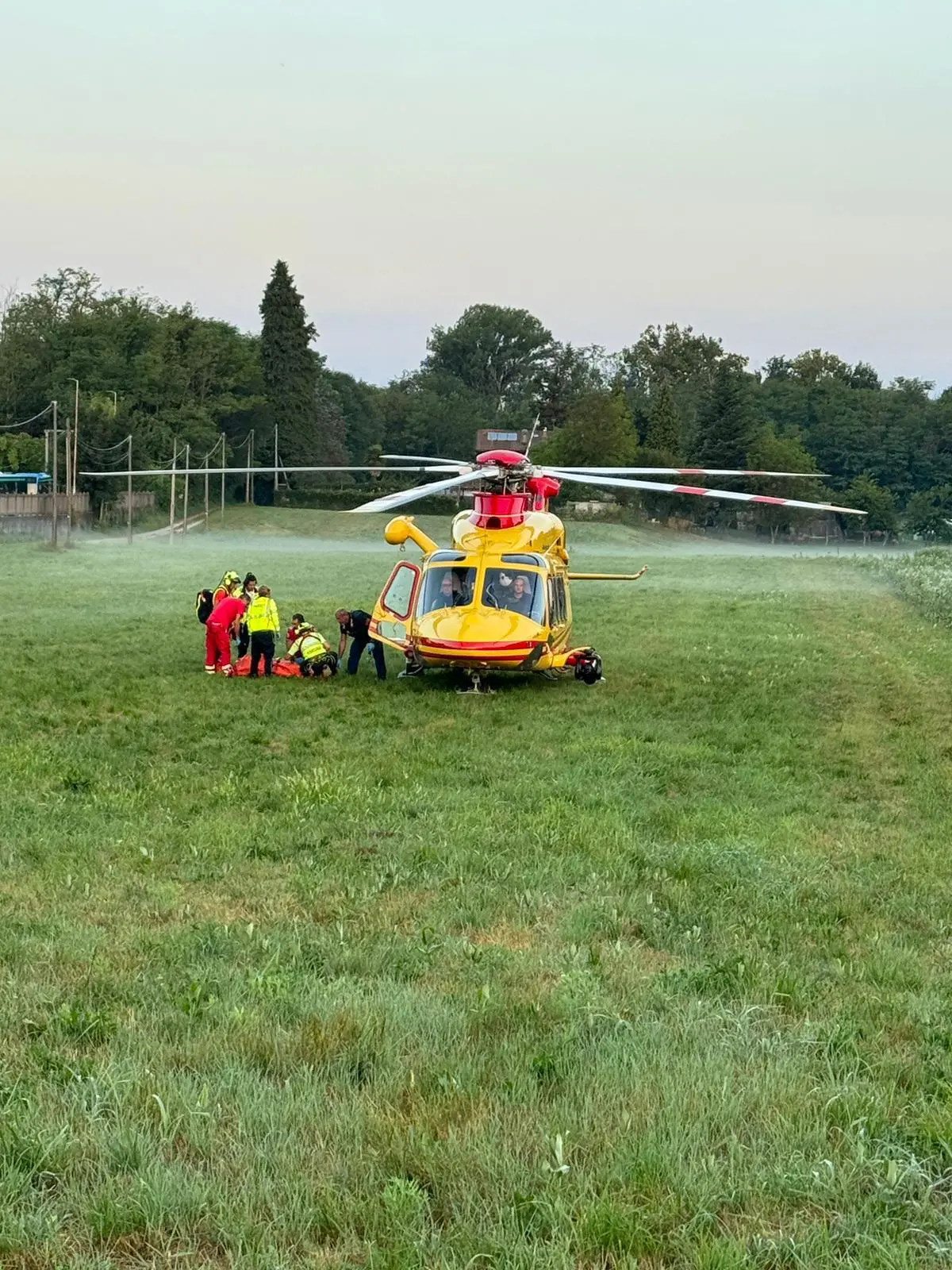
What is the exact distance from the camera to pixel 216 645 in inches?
696

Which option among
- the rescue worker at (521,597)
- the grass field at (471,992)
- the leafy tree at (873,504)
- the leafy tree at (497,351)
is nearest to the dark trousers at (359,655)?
the rescue worker at (521,597)

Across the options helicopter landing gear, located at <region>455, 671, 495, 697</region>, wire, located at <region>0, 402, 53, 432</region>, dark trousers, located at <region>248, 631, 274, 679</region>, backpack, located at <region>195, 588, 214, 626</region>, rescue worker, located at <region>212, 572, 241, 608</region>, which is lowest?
helicopter landing gear, located at <region>455, 671, 495, 697</region>

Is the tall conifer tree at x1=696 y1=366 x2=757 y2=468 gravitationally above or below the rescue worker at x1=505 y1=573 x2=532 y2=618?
above

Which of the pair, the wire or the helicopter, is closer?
the helicopter

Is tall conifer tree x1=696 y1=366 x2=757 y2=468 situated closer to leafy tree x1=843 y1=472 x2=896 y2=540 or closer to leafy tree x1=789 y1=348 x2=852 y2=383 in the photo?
leafy tree x1=843 y1=472 x2=896 y2=540

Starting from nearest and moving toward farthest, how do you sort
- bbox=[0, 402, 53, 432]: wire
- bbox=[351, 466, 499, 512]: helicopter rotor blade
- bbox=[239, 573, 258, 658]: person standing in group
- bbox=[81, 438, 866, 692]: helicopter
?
1. bbox=[351, 466, 499, 512]: helicopter rotor blade
2. bbox=[81, 438, 866, 692]: helicopter
3. bbox=[239, 573, 258, 658]: person standing in group
4. bbox=[0, 402, 53, 432]: wire

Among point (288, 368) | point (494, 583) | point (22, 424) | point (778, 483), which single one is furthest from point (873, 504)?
point (494, 583)

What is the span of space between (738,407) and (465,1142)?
8428cm

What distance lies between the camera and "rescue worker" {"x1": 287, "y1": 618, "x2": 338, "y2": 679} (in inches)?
693

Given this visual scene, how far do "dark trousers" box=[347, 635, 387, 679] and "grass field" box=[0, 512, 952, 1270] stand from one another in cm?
367

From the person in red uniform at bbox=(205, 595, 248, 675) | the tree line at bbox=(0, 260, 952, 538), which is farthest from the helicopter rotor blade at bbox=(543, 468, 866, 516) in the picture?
the tree line at bbox=(0, 260, 952, 538)

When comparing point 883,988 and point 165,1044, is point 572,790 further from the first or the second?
point 165,1044

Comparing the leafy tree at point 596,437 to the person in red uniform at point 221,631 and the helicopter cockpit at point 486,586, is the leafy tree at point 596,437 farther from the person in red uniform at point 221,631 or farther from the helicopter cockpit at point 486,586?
the helicopter cockpit at point 486,586

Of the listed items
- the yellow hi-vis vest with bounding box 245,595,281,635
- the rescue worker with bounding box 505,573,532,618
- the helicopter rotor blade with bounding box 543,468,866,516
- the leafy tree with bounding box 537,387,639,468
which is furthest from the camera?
the leafy tree with bounding box 537,387,639,468
